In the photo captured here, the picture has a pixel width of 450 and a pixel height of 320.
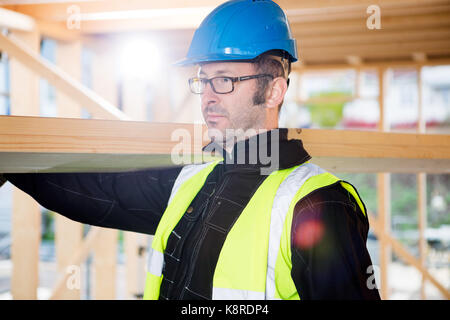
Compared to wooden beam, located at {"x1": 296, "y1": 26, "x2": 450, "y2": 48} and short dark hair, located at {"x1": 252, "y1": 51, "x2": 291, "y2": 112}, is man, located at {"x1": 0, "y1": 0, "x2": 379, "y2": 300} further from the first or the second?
wooden beam, located at {"x1": 296, "y1": 26, "x2": 450, "y2": 48}

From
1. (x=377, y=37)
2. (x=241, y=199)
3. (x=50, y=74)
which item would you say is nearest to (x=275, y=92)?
(x=241, y=199)

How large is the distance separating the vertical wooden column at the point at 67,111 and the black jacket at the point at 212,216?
2848 millimetres

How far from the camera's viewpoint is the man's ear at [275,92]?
1548 millimetres

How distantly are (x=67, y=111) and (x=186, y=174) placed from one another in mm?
3064

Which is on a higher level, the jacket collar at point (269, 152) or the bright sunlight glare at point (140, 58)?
the bright sunlight glare at point (140, 58)

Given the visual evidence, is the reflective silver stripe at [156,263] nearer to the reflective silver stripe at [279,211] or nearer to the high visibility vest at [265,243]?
the high visibility vest at [265,243]

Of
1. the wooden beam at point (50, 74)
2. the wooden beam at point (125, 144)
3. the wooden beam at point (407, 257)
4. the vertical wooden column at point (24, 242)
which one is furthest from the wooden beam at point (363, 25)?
the wooden beam at point (125, 144)

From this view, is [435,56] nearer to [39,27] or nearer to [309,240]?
[39,27]

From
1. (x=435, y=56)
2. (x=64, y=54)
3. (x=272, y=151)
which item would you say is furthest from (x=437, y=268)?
(x=272, y=151)

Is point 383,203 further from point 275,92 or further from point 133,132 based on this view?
point 133,132

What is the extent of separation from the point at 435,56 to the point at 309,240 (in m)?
6.63

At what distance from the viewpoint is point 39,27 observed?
12.5 feet

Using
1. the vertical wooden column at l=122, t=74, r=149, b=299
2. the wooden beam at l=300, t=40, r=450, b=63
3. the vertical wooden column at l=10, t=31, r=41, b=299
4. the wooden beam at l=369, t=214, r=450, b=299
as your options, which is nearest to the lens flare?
the vertical wooden column at l=10, t=31, r=41, b=299

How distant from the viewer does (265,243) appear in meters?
1.27
